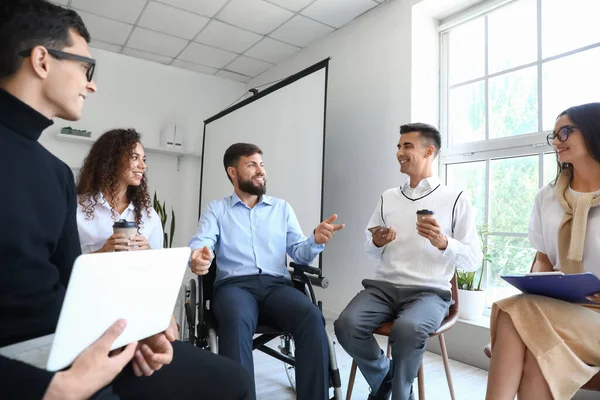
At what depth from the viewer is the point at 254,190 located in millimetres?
Result: 2229

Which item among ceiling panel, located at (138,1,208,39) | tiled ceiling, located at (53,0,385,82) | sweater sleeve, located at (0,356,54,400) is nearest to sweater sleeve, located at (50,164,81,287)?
sweater sleeve, located at (0,356,54,400)

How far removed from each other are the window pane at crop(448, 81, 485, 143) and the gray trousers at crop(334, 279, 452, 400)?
1.56m

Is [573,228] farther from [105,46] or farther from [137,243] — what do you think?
[105,46]

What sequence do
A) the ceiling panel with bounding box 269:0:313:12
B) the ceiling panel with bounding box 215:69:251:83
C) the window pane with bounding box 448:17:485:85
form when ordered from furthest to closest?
the ceiling panel with bounding box 215:69:251:83 < the ceiling panel with bounding box 269:0:313:12 < the window pane with bounding box 448:17:485:85

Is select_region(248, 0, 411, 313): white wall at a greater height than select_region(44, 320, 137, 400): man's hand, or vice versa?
select_region(248, 0, 411, 313): white wall

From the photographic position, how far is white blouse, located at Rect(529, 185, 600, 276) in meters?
1.47

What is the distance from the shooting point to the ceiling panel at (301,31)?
3.78m

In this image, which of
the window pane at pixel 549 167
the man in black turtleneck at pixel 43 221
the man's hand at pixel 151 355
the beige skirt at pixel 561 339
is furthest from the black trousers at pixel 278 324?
the window pane at pixel 549 167

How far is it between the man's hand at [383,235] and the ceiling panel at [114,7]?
3084 mm

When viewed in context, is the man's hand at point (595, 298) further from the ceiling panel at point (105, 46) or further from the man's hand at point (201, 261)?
the ceiling panel at point (105, 46)

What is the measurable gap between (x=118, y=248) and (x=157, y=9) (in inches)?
120

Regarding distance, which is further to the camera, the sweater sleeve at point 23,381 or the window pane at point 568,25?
the window pane at point 568,25

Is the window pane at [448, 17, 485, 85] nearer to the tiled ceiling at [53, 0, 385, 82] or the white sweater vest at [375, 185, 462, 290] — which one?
the tiled ceiling at [53, 0, 385, 82]

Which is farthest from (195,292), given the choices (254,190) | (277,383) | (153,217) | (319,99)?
(319,99)
